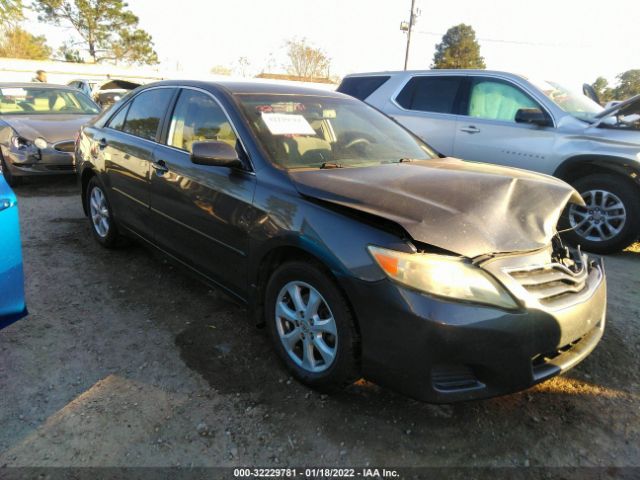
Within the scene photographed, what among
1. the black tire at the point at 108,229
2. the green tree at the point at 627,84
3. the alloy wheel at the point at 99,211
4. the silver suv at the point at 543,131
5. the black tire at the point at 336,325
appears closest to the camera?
the black tire at the point at 336,325

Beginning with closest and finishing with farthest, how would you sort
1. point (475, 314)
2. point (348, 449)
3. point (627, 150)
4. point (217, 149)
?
1. point (475, 314)
2. point (348, 449)
3. point (217, 149)
4. point (627, 150)

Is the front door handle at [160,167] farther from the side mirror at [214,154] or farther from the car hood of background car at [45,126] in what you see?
the car hood of background car at [45,126]

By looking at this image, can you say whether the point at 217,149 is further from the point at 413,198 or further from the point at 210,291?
the point at 210,291

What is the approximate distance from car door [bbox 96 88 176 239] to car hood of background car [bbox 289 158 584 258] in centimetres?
162

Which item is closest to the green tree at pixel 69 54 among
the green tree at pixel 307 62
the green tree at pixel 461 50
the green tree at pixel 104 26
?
the green tree at pixel 104 26

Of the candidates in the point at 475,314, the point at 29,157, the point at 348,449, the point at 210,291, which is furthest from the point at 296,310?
the point at 29,157

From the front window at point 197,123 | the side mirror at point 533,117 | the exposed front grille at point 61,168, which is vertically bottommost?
the exposed front grille at point 61,168

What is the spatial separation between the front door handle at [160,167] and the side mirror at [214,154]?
74cm

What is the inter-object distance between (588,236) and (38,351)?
507cm

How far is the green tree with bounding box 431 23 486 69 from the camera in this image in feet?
172

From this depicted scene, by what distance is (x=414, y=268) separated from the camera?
6.45 ft

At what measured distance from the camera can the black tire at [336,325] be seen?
217 cm

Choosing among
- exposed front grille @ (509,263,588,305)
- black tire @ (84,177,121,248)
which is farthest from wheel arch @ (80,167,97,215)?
exposed front grille @ (509,263,588,305)

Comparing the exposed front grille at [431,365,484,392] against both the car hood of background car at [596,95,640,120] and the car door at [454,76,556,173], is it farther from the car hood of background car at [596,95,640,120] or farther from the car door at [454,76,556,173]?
the car hood of background car at [596,95,640,120]
